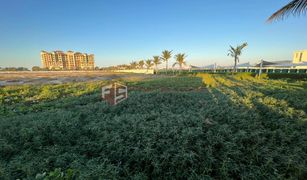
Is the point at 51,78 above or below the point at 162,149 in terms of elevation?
above

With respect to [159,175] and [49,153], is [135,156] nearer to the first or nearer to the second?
[159,175]

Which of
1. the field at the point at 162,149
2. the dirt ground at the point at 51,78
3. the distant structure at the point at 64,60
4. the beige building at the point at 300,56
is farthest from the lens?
the distant structure at the point at 64,60

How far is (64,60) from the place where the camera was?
103000 mm

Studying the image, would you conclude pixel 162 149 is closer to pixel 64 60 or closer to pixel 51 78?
pixel 51 78

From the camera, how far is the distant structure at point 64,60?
96.8 m

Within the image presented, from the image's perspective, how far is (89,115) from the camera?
4.41m

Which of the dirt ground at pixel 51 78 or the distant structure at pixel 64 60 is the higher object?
the distant structure at pixel 64 60

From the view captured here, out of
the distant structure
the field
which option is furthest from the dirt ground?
the distant structure

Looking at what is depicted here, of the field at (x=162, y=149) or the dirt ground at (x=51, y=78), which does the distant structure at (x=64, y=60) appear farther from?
the field at (x=162, y=149)

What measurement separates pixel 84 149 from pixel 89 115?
1.89 m

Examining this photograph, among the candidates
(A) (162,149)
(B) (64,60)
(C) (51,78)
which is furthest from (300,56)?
(B) (64,60)

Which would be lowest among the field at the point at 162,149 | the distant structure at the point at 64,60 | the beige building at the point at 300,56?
the field at the point at 162,149

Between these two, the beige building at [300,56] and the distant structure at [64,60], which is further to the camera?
the distant structure at [64,60]

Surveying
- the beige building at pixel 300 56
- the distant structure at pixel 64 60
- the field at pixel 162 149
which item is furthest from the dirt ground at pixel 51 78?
the distant structure at pixel 64 60
